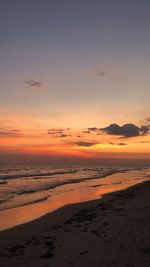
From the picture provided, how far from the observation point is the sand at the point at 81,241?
9.27 m

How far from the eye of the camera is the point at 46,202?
23016mm

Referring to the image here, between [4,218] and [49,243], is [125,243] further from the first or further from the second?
[4,218]

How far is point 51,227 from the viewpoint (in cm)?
1416

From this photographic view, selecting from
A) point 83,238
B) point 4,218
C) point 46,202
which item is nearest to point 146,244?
point 83,238

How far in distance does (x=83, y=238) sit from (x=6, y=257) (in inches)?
126

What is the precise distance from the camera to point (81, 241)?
11359 millimetres

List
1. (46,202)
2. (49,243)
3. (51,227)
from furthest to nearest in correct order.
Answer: (46,202) < (51,227) < (49,243)

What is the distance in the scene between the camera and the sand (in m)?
9.27

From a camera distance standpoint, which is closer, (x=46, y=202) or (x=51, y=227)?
(x=51, y=227)

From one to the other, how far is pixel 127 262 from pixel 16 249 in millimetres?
3989

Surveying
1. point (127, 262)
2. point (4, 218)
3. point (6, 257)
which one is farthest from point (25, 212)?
point (127, 262)

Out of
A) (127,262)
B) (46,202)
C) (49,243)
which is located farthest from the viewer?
(46,202)

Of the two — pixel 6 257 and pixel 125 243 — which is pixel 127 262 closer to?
pixel 125 243

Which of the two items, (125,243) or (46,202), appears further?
(46,202)
